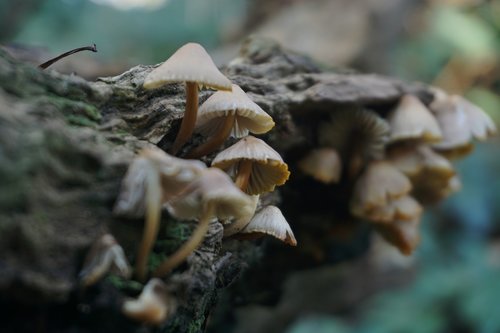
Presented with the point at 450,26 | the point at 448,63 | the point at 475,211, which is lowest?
the point at 475,211

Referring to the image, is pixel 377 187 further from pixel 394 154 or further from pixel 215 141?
pixel 215 141

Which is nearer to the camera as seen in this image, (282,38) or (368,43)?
(368,43)

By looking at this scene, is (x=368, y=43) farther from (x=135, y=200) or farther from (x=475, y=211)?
(x=135, y=200)

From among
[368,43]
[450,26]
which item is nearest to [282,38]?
[368,43]

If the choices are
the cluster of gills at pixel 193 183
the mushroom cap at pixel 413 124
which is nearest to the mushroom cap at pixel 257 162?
the cluster of gills at pixel 193 183

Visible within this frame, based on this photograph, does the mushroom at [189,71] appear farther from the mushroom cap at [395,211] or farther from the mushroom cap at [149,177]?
the mushroom cap at [395,211]

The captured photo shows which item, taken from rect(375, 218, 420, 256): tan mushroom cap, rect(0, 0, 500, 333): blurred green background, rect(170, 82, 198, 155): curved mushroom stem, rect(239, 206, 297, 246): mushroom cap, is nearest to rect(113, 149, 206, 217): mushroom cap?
rect(170, 82, 198, 155): curved mushroom stem

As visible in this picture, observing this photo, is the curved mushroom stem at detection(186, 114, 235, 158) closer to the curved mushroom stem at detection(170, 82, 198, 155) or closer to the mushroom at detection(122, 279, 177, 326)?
the curved mushroom stem at detection(170, 82, 198, 155)
